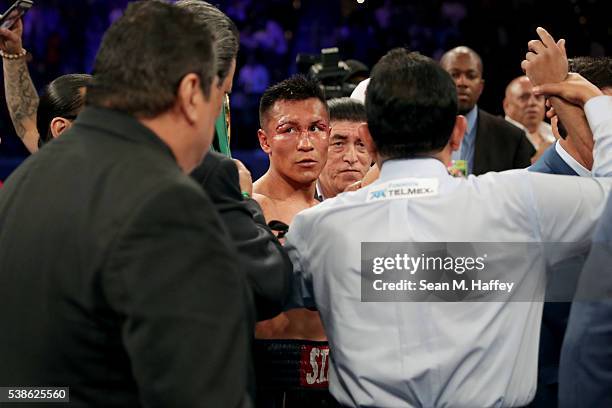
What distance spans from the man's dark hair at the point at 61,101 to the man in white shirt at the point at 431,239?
965mm

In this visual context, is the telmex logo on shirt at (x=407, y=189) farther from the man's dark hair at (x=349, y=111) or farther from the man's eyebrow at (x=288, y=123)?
the man's dark hair at (x=349, y=111)

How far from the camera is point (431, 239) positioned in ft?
5.03

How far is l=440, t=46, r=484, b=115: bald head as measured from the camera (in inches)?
189

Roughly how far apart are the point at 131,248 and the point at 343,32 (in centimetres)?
691

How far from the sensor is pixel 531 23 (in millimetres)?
7594

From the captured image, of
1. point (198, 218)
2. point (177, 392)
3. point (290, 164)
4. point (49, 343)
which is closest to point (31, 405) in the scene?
point (49, 343)

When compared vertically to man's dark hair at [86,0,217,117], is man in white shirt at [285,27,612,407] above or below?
below

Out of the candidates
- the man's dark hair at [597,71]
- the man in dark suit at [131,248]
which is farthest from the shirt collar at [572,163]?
the man in dark suit at [131,248]

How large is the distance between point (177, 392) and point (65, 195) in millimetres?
337

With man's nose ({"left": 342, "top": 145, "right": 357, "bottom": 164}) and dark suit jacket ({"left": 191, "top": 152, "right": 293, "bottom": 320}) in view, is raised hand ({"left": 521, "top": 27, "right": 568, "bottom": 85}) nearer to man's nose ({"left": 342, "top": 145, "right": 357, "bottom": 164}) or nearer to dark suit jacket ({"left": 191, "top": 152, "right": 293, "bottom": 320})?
dark suit jacket ({"left": 191, "top": 152, "right": 293, "bottom": 320})

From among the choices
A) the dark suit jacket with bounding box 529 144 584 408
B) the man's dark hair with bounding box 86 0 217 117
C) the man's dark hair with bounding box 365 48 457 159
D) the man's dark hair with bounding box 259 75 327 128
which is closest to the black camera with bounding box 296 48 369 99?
the man's dark hair with bounding box 259 75 327 128

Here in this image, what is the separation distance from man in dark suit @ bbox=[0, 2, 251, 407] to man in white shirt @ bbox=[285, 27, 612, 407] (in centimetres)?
42

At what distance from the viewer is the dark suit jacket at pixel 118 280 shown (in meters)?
1.08

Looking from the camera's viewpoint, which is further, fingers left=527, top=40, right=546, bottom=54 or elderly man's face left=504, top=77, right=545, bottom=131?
elderly man's face left=504, top=77, right=545, bottom=131
